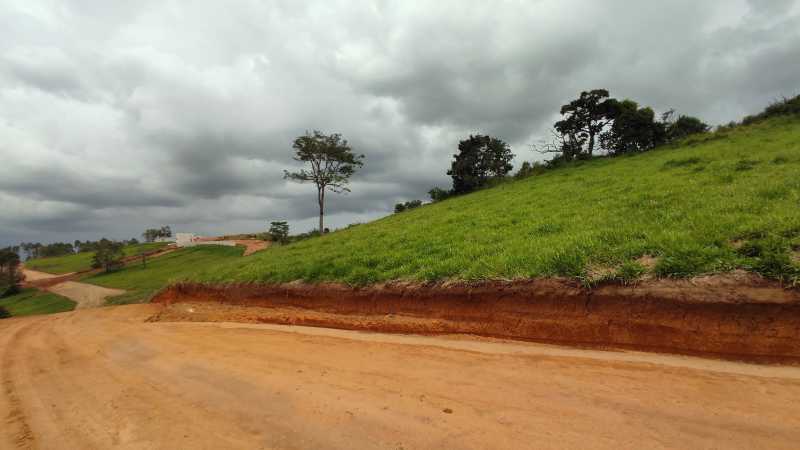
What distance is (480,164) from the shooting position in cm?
3553

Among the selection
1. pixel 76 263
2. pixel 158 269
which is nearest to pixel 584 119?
pixel 158 269

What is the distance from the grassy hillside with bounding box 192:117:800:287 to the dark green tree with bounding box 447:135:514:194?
23689mm

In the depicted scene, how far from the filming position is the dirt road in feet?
7.78

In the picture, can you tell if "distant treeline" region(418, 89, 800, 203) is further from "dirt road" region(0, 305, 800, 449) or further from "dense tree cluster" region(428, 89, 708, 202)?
"dirt road" region(0, 305, 800, 449)

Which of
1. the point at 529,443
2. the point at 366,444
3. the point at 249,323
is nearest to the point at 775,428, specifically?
the point at 529,443

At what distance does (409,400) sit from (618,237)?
4152 millimetres

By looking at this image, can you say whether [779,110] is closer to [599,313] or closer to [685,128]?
[685,128]

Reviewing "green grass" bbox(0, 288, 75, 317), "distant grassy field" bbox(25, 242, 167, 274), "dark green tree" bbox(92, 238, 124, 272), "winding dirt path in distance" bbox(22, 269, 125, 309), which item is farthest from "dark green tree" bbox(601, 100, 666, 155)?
"distant grassy field" bbox(25, 242, 167, 274)

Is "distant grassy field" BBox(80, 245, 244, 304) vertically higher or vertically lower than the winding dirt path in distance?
higher

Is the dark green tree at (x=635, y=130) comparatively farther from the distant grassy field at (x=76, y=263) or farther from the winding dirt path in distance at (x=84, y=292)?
the distant grassy field at (x=76, y=263)

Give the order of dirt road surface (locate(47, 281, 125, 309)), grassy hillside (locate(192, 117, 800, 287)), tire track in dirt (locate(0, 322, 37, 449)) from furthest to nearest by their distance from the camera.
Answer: dirt road surface (locate(47, 281, 125, 309)) < grassy hillside (locate(192, 117, 800, 287)) < tire track in dirt (locate(0, 322, 37, 449))

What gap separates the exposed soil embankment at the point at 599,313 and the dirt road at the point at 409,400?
0.90 feet

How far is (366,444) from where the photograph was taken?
8.04ft

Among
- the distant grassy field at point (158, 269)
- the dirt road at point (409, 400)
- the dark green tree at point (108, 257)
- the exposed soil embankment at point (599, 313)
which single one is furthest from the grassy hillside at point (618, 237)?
the dark green tree at point (108, 257)
